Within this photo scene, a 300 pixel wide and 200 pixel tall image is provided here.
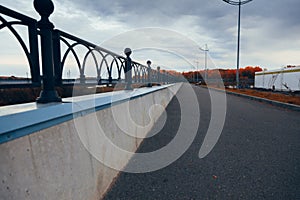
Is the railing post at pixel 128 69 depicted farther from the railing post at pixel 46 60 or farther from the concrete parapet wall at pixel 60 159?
the railing post at pixel 46 60

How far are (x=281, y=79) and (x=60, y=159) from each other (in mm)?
29743

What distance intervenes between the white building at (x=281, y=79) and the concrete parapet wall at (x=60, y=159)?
22822 mm

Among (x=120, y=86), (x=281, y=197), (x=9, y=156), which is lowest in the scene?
(x=281, y=197)

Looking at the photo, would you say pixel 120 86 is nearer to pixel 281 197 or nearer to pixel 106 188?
pixel 106 188

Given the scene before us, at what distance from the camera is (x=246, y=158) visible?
3.21m

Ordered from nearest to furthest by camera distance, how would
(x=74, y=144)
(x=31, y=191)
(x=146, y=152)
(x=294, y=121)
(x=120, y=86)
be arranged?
(x=31, y=191) → (x=74, y=144) → (x=146, y=152) → (x=120, y=86) → (x=294, y=121)

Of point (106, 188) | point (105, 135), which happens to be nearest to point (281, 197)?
point (106, 188)

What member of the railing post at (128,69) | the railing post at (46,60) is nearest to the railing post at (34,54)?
the railing post at (46,60)

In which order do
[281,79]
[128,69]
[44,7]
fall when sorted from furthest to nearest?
[281,79]
[128,69]
[44,7]

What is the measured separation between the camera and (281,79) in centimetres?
2480

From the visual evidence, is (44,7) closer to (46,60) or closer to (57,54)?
(46,60)

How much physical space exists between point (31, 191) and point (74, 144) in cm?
51

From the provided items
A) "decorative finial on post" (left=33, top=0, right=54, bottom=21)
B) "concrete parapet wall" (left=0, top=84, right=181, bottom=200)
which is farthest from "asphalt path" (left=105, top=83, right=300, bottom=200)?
"decorative finial on post" (left=33, top=0, right=54, bottom=21)

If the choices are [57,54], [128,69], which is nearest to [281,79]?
[128,69]
